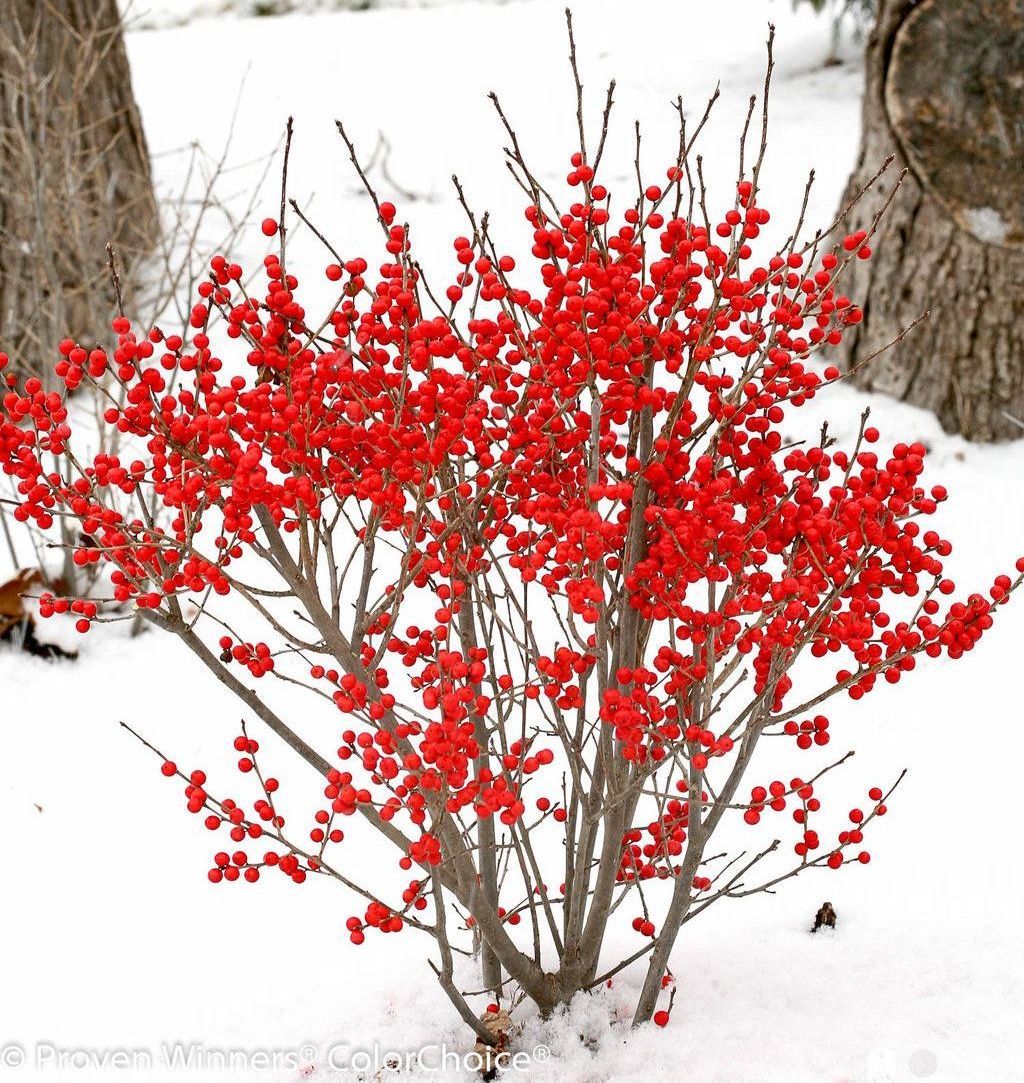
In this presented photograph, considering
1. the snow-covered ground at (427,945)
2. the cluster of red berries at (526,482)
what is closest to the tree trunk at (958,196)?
the snow-covered ground at (427,945)

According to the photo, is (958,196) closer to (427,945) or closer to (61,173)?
(427,945)

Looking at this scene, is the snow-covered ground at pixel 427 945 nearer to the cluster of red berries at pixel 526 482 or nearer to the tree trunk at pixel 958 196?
the tree trunk at pixel 958 196

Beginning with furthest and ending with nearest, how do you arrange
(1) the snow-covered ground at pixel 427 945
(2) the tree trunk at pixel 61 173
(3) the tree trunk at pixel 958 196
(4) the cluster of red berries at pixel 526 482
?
(3) the tree trunk at pixel 958 196, (2) the tree trunk at pixel 61 173, (1) the snow-covered ground at pixel 427 945, (4) the cluster of red berries at pixel 526 482

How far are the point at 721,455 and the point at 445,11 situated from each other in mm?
8637

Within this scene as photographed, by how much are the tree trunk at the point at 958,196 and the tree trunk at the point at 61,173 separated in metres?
2.81

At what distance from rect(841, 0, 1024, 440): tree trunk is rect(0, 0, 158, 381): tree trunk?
2.81m

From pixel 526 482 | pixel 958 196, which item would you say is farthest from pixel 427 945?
pixel 958 196

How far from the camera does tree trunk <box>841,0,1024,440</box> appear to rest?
432 cm

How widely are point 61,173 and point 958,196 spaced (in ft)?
11.0

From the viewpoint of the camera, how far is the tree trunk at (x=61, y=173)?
4074 mm

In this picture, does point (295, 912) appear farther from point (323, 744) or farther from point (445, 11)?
point (445, 11)

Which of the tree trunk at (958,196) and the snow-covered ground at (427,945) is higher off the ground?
the tree trunk at (958,196)

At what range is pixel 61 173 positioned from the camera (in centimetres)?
454

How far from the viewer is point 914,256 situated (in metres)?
4.43
